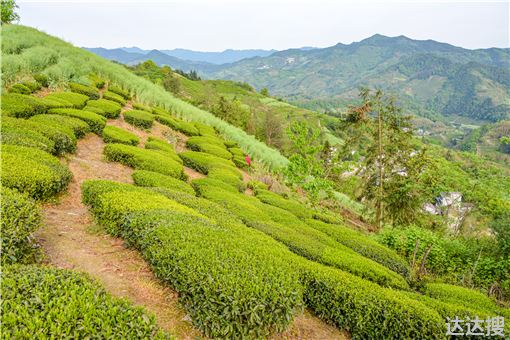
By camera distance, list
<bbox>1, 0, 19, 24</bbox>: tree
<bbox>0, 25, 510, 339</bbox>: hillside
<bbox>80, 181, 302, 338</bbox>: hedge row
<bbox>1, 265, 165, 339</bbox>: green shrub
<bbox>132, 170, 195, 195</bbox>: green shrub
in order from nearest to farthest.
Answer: <bbox>1, 265, 165, 339</bbox>: green shrub
<bbox>0, 25, 510, 339</bbox>: hillside
<bbox>80, 181, 302, 338</bbox>: hedge row
<bbox>132, 170, 195, 195</bbox>: green shrub
<bbox>1, 0, 19, 24</bbox>: tree

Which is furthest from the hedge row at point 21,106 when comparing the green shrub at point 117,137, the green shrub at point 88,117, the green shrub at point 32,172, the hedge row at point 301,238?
the hedge row at point 301,238

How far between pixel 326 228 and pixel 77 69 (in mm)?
16576

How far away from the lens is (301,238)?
23.6ft

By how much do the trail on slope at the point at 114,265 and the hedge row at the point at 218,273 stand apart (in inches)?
8.0

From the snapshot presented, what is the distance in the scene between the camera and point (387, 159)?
1339 centimetres

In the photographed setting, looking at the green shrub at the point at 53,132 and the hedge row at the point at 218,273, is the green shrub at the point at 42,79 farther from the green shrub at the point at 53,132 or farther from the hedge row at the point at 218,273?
the hedge row at the point at 218,273

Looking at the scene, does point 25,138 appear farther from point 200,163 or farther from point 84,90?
point 84,90

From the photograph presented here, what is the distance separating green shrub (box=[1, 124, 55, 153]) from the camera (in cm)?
655

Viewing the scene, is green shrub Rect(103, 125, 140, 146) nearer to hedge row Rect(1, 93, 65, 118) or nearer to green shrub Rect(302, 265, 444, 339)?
hedge row Rect(1, 93, 65, 118)

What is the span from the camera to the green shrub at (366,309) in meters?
4.55

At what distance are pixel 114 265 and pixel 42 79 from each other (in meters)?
12.9

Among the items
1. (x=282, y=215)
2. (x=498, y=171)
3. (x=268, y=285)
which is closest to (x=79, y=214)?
(x=268, y=285)

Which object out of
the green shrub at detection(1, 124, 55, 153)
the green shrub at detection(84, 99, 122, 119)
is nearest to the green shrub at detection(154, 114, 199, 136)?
the green shrub at detection(84, 99, 122, 119)

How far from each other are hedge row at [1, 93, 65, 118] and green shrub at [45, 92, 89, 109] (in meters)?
1.33
